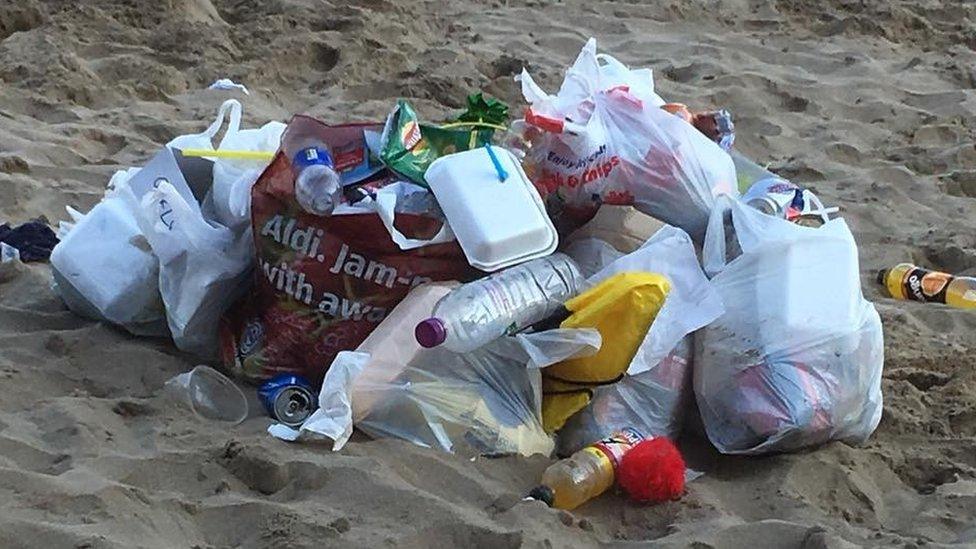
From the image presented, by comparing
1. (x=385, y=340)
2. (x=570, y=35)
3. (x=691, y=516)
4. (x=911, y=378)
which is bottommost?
(x=570, y=35)

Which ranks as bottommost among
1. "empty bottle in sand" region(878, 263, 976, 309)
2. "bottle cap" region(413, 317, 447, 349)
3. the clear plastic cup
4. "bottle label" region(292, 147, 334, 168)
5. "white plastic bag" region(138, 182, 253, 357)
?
"empty bottle in sand" region(878, 263, 976, 309)

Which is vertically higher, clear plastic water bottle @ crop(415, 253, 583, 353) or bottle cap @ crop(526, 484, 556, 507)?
clear plastic water bottle @ crop(415, 253, 583, 353)

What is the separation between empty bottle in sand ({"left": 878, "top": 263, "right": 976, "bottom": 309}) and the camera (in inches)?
138

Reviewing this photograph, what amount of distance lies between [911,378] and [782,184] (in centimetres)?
53

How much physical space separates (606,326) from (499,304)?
20 cm

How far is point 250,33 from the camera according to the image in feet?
17.6

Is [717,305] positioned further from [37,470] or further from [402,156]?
[37,470]

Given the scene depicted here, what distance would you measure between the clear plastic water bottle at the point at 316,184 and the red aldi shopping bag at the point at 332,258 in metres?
0.02

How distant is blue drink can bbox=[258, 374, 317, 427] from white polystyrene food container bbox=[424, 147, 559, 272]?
42 cm

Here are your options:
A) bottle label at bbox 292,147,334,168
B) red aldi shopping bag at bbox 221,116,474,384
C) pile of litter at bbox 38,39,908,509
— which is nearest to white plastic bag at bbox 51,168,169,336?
pile of litter at bbox 38,39,908,509

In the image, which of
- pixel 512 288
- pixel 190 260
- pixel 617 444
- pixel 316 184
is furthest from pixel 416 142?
pixel 617 444

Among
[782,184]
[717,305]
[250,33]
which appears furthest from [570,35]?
[717,305]

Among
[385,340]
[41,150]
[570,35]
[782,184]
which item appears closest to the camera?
[385,340]

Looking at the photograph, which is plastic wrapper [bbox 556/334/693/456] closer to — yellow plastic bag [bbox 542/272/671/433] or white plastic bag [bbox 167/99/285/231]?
yellow plastic bag [bbox 542/272/671/433]
